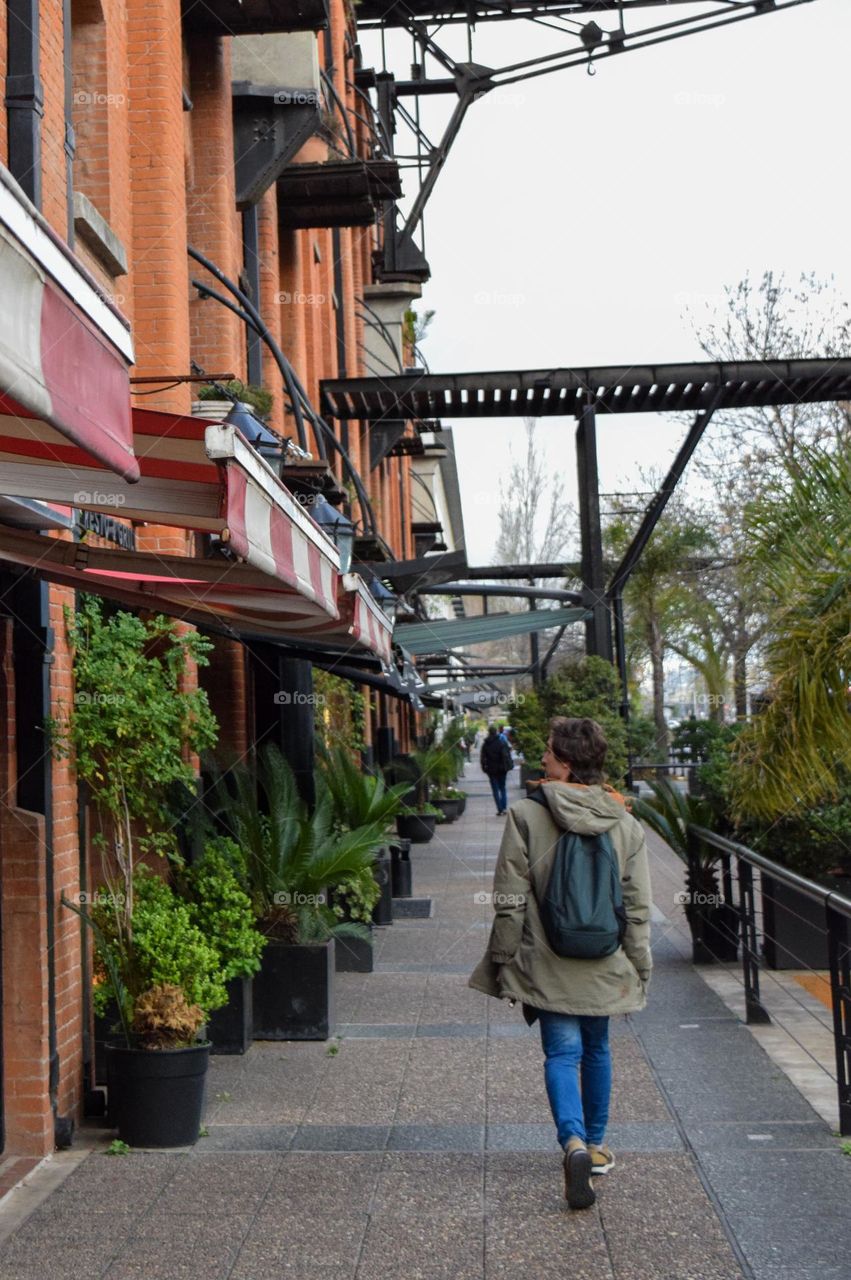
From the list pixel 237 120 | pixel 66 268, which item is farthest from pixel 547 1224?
pixel 237 120

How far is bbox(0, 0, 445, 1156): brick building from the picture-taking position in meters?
3.20

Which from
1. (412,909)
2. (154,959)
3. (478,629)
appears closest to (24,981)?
(154,959)

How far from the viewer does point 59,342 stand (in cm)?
276

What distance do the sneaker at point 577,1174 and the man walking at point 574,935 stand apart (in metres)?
0.01

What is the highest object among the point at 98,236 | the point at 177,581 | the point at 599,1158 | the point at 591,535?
the point at 98,236

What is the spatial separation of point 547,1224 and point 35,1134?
221cm

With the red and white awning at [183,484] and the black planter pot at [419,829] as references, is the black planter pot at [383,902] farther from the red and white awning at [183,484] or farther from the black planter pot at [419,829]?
the red and white awning at [183,484]

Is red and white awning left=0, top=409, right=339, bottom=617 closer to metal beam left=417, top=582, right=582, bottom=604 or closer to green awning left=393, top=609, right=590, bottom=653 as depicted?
green awning left=393, top=609, right=590, bottom=653

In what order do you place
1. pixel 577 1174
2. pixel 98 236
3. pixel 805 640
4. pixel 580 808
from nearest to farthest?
pixel 577 1174
pixel 580 808
pixel 805 640
pixel 98 236

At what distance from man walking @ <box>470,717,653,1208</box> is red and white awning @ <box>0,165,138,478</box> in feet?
8.81

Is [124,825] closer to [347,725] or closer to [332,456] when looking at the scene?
[347,725]

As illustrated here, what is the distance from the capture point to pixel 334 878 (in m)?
8.70

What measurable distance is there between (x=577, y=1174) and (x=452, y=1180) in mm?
716

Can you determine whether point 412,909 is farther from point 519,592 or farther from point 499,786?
point 499,786
